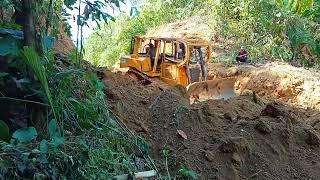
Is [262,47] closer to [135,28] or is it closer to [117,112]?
[135,28]

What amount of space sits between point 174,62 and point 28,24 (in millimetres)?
6552

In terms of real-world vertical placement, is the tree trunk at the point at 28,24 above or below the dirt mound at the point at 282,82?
above

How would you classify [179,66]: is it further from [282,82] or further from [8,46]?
[8,46]

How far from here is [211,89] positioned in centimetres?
910

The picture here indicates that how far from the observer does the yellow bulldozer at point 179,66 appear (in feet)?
29.4

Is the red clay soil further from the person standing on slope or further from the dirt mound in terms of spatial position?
the person standing on slope

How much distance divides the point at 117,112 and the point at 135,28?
12.1 m

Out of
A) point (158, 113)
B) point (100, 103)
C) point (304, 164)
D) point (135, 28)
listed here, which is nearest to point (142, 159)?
point (100, 103)

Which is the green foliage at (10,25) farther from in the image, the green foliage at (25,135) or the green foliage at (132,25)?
the green foliage at (132,25)

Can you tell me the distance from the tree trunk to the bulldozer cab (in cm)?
616

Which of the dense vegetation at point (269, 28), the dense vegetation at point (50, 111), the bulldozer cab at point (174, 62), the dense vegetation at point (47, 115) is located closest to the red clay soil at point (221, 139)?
the dense vegetation at point (50, 111)

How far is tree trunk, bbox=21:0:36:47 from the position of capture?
284cm

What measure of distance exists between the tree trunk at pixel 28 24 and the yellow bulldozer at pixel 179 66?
582 centimetres

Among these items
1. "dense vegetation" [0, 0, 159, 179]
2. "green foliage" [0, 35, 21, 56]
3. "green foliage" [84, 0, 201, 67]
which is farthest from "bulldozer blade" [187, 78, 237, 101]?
"green foliage" [84, 0, 201, 67]
